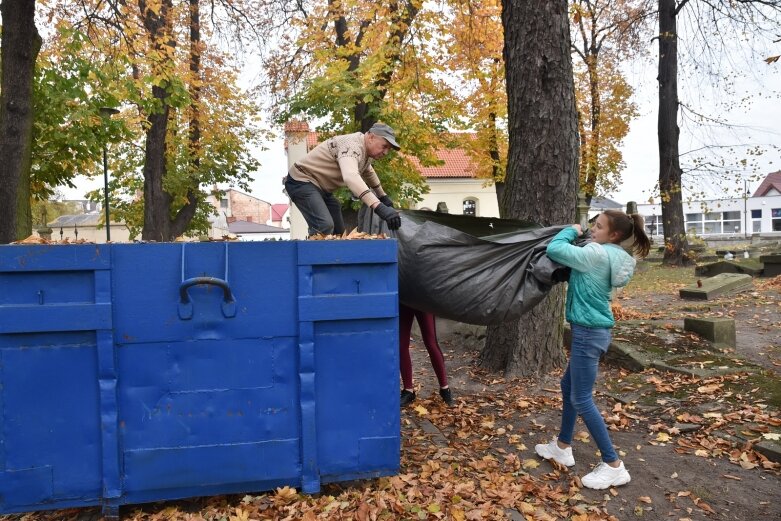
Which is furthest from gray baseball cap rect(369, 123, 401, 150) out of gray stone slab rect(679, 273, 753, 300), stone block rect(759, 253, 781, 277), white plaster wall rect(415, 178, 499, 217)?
white plaster wall rect(415, 178, 499, 217)

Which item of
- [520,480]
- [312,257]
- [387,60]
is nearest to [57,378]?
[312,257]

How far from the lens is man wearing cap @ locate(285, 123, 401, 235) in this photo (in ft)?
13.0

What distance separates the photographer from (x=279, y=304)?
2881 mm

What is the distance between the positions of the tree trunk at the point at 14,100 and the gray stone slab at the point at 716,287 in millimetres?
10310

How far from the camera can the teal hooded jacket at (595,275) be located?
10.4 ft

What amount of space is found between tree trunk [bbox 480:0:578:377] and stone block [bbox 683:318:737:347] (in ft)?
5.71

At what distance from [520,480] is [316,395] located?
1324mm

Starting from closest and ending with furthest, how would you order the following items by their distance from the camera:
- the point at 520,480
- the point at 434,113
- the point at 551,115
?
the point at 520,480 < the point at 551,115 < the point at 434,113

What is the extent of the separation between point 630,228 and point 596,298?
44 cm

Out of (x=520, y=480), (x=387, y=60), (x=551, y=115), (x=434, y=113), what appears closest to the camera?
(x=520, y=480)

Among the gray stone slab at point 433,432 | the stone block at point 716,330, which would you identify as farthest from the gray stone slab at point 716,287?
the gray stone slab at point 433,432

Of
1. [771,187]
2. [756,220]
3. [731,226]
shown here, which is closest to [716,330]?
[756,220]

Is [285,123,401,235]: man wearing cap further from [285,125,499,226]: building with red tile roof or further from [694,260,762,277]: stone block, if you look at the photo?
[285,125,499,226]: building with red tile roof

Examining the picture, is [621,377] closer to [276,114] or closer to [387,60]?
[387,60]
